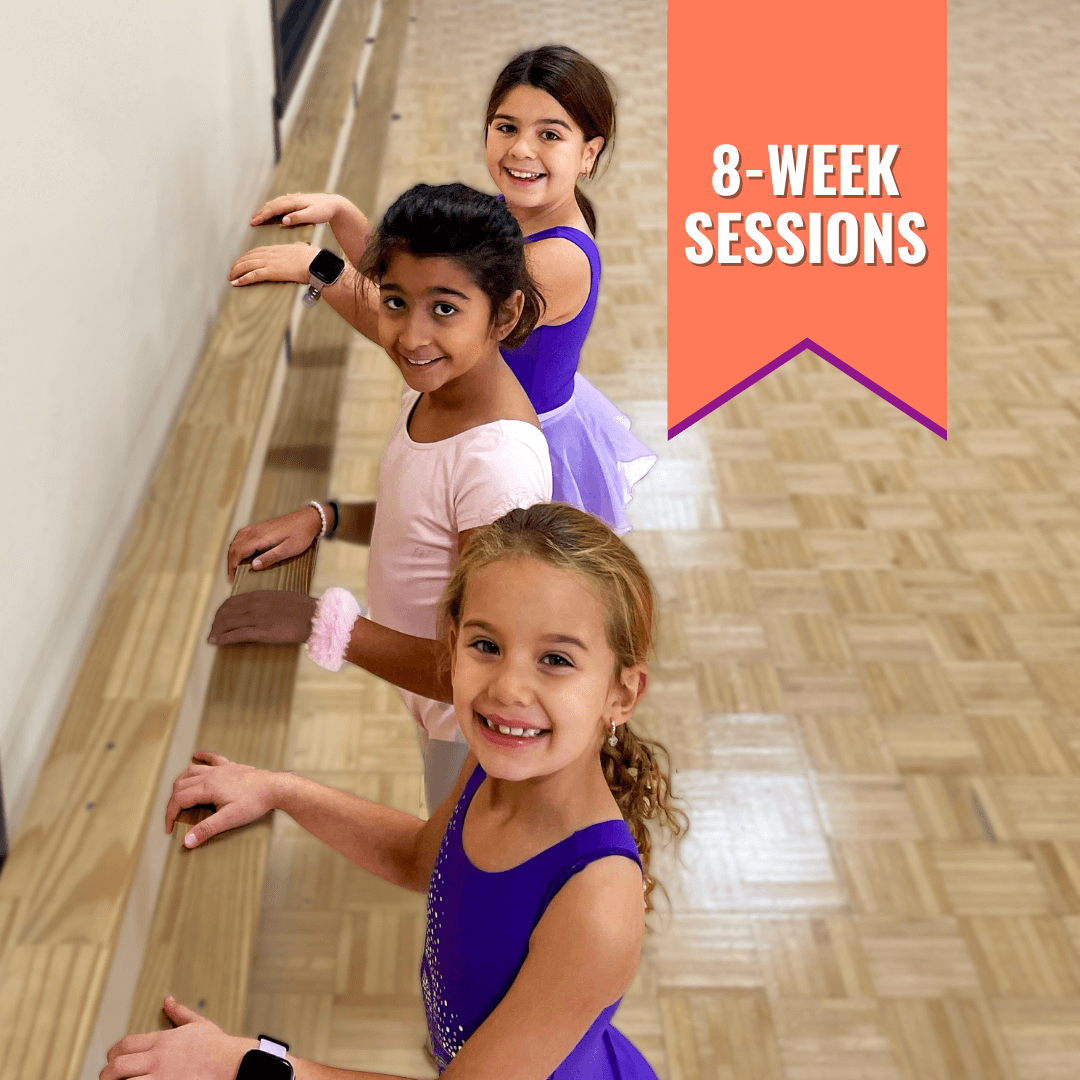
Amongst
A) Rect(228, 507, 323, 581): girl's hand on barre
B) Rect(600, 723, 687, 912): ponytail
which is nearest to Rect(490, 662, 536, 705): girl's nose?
Rect(600, 723, 687, 912): ponytail

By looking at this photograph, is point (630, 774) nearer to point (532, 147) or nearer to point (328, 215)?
point (532, 147)

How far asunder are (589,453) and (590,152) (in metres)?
0.53

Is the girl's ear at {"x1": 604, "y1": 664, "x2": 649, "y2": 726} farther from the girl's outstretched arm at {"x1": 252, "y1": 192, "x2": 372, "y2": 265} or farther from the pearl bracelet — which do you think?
the girl's outstretched arm at {"x1": 252, "y1": 192, "x2": 372, "y2": 265}

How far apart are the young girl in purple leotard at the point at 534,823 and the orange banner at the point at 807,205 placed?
10.3ft

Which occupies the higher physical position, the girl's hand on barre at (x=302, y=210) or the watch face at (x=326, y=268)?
the watch face at (x=326, y=268)

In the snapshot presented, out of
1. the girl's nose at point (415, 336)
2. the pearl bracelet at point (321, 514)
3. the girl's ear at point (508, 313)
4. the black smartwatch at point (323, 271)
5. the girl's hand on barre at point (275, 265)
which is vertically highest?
the girl's nose at point (415, 336)

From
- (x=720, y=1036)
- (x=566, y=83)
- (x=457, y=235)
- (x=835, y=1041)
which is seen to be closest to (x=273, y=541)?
(x=457, y=235)

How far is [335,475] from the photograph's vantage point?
156 inches

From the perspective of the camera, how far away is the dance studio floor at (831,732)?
236 centimetres

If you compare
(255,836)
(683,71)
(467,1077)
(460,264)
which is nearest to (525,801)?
(467,1077)

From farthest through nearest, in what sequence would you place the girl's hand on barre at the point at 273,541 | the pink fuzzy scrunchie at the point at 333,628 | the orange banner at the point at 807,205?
the orange banner at the point at 807,205
the girl's hand on barre at the point at 273,541
the pink fuzzy scrunchie at the point at 333,628

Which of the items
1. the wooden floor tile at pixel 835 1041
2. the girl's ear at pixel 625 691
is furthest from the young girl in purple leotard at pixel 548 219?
the wooden floor tile at pixel 835 1041

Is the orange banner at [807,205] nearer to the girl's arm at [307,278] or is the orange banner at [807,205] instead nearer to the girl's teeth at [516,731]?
the girl's arm at [307,278]

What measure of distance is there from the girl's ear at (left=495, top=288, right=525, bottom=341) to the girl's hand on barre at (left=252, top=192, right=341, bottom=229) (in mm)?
795
